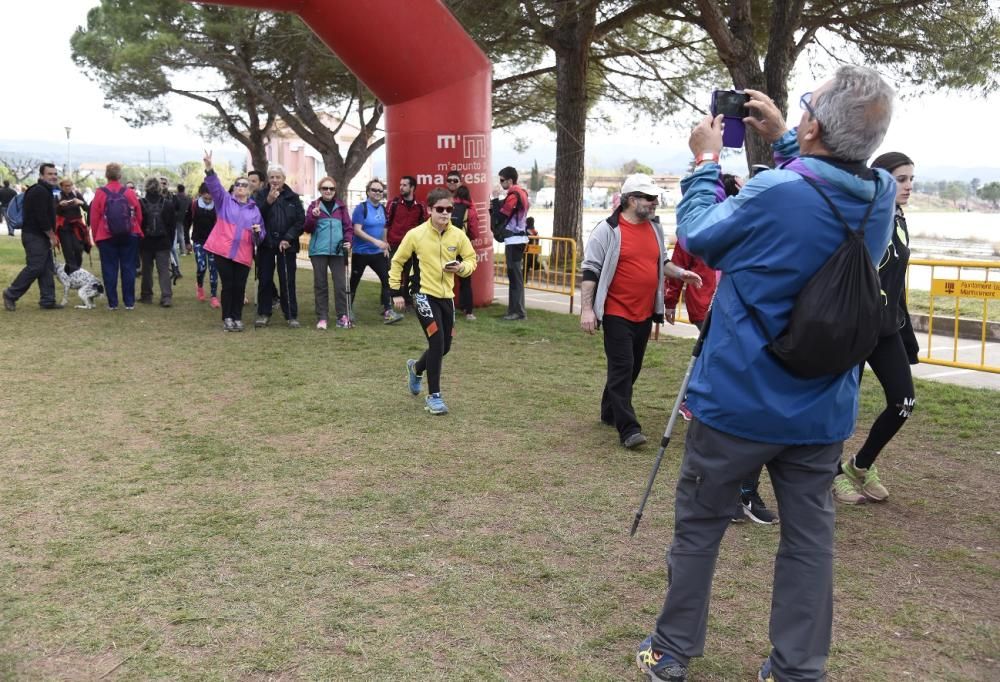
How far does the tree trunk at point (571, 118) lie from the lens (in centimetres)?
1672

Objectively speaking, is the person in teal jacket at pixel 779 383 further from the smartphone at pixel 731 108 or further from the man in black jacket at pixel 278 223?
the man in black jacket at pixel 278 223

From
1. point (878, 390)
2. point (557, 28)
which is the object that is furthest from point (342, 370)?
point (557, 28)

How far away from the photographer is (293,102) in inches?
1033

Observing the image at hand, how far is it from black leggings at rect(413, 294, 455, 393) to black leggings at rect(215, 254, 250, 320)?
4261 millimetres

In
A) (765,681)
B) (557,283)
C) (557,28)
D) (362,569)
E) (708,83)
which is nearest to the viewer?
(765,681)

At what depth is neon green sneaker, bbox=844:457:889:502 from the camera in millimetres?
5117

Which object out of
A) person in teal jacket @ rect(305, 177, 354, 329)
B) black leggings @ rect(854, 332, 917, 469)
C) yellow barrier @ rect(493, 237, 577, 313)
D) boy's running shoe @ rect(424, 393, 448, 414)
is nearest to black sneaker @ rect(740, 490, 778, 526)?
black leggings @ rect(854, 332, 917, 469)

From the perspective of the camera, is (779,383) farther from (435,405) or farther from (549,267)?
(549,267)

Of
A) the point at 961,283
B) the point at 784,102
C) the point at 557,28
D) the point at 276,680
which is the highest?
the point at 557,28

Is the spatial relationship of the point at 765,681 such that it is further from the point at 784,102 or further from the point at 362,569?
the point at 784,102

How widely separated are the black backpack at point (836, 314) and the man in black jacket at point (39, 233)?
10.9 meters

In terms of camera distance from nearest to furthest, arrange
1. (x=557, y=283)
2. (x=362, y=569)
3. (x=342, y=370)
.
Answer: (x=362, y=569), (x=342, y=370), (x=557, y=283)

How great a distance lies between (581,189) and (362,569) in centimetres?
1520

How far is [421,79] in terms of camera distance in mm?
11852
